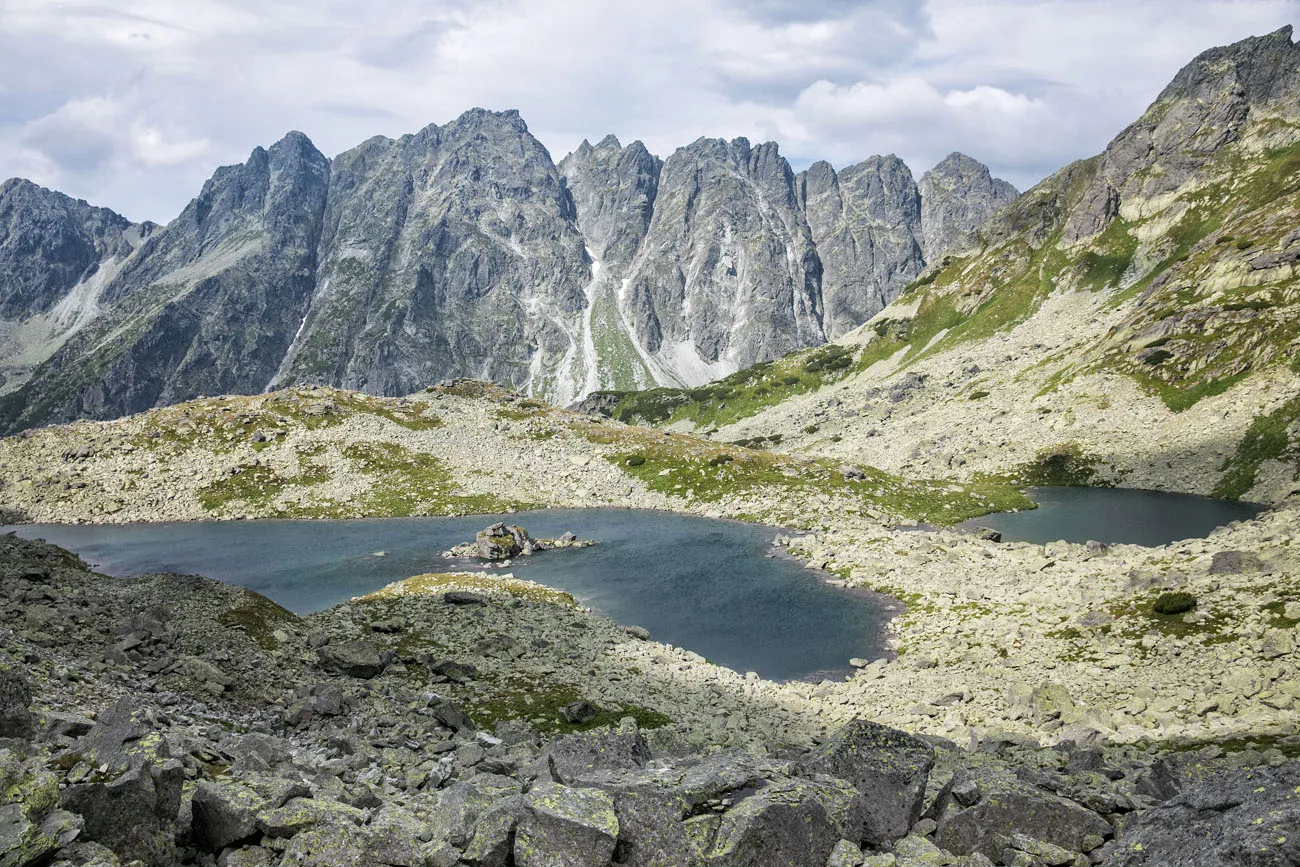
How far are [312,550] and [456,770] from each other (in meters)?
68.1

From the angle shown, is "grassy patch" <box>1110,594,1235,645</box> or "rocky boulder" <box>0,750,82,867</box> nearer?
"rocky boulder" <box>0,750,82,867</box>

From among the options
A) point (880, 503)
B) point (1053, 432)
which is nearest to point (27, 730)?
point (880, 503)

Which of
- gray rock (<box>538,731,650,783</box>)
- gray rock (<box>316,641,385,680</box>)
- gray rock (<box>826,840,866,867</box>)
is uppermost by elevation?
gray rock (<box>826,840,866,867</box>)

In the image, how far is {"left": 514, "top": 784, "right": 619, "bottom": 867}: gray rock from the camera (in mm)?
10461

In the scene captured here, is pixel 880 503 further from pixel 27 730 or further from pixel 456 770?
pixel 27 730

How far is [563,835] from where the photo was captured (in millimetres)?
10641

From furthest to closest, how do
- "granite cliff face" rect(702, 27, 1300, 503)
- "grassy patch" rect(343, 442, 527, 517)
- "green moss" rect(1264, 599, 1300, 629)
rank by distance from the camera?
"grassy patch" rect(343, 442, 527, 517), "granite cliff face" rect(702, 27, 1300, 503), "green moss" rect(1264, 599, 1300, 629)

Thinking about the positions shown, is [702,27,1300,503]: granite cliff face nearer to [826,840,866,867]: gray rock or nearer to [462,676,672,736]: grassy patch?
[462,676,672,736]: grassy patch

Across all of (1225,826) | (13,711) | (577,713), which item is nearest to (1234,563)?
(1225,826)

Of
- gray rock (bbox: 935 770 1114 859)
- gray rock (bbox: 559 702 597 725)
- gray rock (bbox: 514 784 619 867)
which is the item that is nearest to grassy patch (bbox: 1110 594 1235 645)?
gray rock (bbox: 935 770 1114 859)

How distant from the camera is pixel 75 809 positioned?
9586 mm

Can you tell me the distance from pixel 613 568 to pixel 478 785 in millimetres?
54239

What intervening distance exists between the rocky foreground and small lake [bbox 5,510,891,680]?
57.4 feet

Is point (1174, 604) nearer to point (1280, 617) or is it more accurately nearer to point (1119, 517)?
point (1280, 617)
